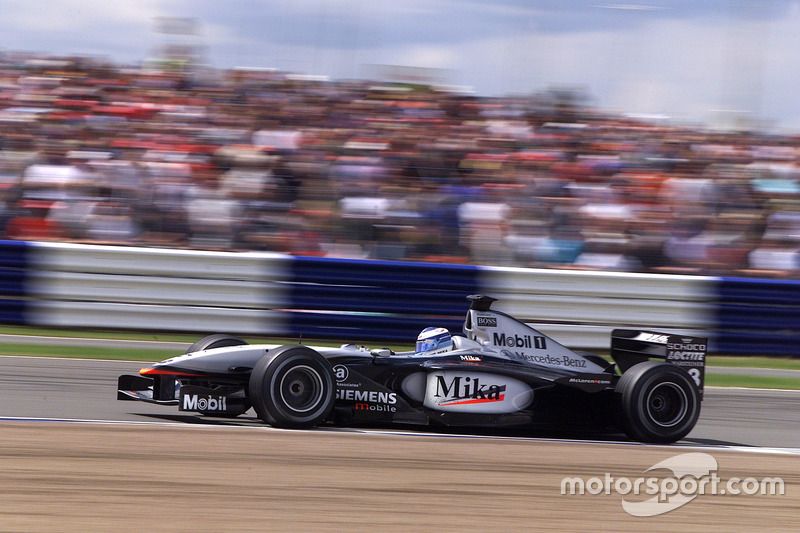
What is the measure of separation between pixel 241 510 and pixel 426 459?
1.57m

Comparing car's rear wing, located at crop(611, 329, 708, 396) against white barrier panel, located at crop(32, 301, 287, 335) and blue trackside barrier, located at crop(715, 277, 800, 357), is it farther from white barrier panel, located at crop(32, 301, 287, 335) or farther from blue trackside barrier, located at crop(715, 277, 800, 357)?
blue trackside barrier, located at crop(715, 277, 800, 357)

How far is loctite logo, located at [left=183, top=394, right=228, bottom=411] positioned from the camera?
6219 millimetres

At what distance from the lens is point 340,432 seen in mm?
6402

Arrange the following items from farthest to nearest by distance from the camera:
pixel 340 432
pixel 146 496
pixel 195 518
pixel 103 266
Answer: pixel 103 266, pixel 340 432, pixel 146 496, pixel 195 518

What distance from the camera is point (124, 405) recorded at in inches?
283

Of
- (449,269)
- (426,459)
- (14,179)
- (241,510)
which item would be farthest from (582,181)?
(241,510)

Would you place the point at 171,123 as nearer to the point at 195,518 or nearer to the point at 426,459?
the point at 426,459

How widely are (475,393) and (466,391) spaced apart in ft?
0.21

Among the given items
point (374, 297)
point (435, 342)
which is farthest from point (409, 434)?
point (374, 297)

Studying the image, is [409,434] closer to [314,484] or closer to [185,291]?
[314,484]

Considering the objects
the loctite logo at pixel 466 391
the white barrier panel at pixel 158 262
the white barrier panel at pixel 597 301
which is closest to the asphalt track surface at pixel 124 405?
the loctite logo at pixel 466 391

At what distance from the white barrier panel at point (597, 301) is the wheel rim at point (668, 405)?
481 cm

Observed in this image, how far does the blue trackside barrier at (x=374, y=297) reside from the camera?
1134 cm

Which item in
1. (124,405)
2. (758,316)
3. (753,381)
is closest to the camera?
(124,405)
